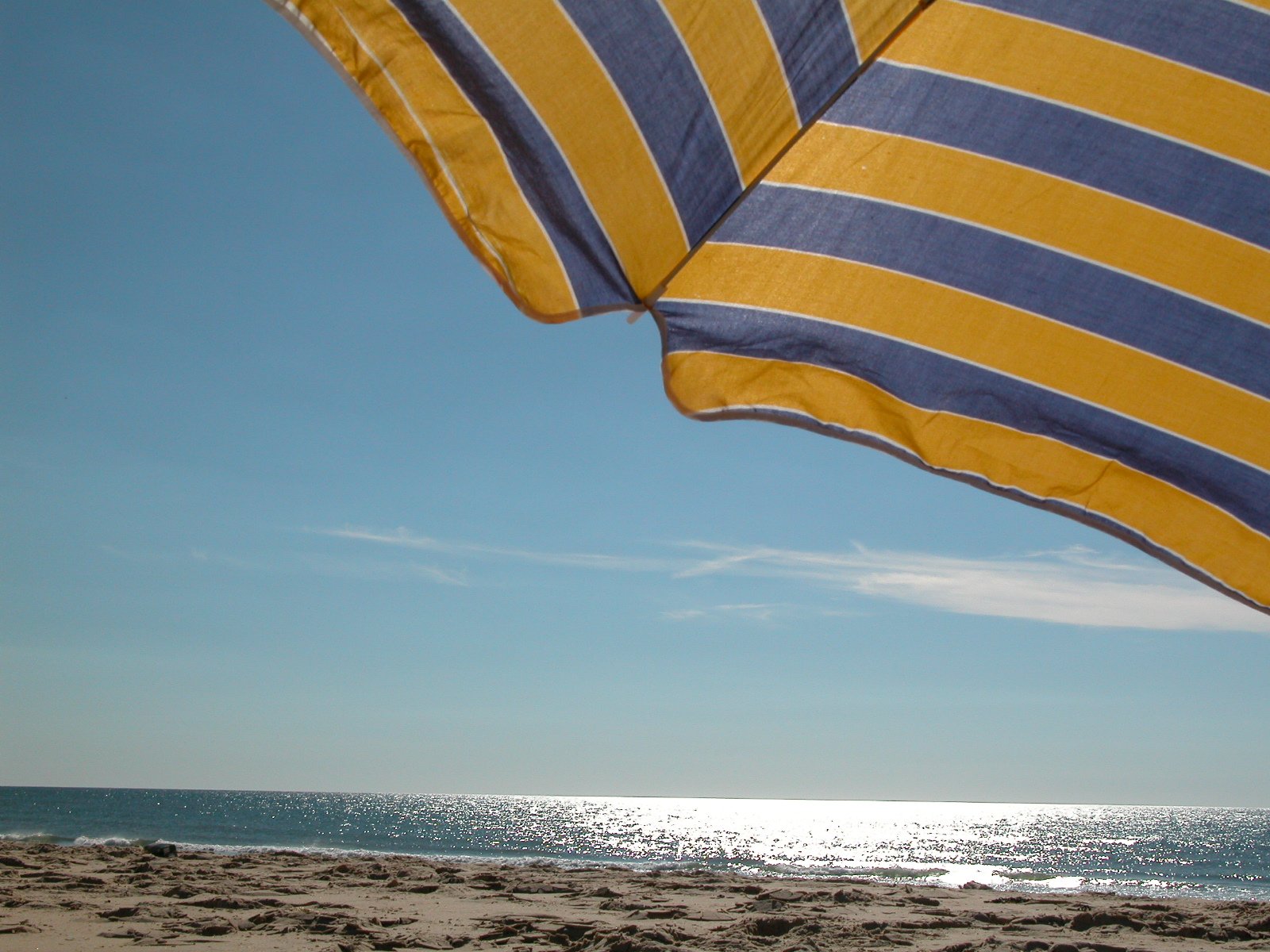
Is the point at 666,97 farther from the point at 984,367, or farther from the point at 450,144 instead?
the point at 984,367

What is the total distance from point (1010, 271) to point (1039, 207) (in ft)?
0.37

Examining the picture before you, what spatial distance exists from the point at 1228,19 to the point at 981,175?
40cm

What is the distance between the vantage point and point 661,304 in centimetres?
158

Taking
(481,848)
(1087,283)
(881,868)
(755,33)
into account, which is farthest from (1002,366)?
(481,848)

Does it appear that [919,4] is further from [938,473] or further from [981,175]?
[938,473]

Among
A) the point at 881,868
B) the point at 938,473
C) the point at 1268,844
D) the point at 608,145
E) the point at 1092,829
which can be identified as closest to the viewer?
the point at 608,145

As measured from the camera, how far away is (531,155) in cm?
137

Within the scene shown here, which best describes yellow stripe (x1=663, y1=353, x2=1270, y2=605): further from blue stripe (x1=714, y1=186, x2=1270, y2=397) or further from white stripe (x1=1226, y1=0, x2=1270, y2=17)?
white stripe (x1=1226, y1=0, x2=1270, y2=17)

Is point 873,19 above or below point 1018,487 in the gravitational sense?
above

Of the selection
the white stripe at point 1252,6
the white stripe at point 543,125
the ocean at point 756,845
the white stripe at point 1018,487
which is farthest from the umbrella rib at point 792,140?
the ocean at point 756,845

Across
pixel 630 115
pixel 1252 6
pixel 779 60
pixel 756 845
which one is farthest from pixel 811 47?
pixel 756 845

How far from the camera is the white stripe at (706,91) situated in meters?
1.35

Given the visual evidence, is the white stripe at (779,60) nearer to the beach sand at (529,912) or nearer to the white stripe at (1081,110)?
the white stripe at (1081,110)

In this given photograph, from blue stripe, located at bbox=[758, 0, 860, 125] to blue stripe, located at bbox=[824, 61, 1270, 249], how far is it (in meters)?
0.20
